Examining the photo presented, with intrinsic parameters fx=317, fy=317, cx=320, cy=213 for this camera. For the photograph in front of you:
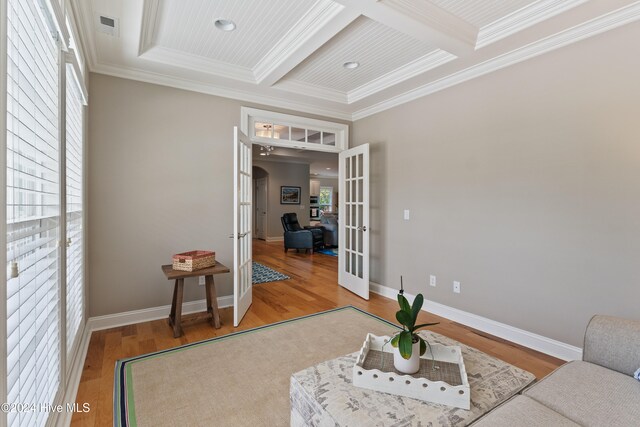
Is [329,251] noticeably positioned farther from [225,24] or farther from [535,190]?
[225,24]

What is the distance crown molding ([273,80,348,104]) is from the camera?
11.9 feet

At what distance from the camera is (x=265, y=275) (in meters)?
5.21

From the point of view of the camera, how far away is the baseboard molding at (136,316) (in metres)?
2.99

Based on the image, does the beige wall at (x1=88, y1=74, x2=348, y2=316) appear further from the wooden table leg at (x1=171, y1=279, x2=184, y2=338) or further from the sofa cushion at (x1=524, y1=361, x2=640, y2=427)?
the sofa cushion at (x1=524, y1=361, x2=640, y2=427)

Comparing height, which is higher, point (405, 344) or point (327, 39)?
point (327, 39)

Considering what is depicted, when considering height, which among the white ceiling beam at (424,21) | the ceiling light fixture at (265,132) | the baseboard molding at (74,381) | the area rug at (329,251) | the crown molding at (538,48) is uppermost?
the white ceiling beam at (424,21)

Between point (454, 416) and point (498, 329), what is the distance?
6.83 feet

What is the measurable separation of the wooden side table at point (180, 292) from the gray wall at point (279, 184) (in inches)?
275

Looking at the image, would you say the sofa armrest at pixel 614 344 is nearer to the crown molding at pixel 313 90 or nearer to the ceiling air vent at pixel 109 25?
the crown molding at pixel 313 90

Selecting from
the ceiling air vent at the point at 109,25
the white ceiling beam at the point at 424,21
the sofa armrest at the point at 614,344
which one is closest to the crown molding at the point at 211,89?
the ceiling air vent at the point at 109,25

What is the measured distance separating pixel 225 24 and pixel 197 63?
Answer: 716 mm

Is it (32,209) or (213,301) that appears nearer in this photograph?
(32,209)

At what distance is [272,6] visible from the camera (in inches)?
91.7

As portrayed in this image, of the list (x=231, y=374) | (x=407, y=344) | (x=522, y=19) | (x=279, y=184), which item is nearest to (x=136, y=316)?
(x=231, y=374)
